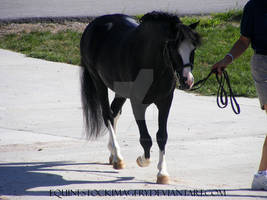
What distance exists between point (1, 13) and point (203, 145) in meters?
10.5

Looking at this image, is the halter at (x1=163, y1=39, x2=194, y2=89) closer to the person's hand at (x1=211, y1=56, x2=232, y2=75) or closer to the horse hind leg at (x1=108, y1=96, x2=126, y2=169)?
the person's hand at (x1=211, y1=56, x2=232, y2=75)

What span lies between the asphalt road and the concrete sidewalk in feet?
18.7

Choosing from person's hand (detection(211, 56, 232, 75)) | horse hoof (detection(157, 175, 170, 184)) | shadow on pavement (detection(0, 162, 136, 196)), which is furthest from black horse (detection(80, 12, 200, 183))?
shadow on pavement (detection(0, 162, 136, 196))

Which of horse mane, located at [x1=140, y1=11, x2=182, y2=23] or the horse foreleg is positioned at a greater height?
horse mane, located at [x1=140, y1=11, x2=182, y2=23]

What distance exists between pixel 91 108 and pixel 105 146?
529 millimetres

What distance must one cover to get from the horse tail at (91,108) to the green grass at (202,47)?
3699mm

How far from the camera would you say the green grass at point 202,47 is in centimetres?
1095

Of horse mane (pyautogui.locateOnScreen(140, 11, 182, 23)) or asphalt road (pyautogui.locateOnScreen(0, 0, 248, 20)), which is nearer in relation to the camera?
horse mane (pyautogui.locateOnScreen(140, 11, 182, 23))

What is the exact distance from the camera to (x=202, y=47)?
12.1 meters

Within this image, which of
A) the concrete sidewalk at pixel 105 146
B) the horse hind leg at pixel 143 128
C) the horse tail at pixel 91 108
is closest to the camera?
the concrete sidewalk at pixel 105 146

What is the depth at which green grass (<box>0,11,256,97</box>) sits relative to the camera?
10.9 m

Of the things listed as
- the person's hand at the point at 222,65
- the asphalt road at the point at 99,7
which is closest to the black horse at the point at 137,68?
the person's hand at the point at 222,65

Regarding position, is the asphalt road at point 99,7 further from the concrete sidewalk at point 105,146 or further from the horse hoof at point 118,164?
the horse hoof at point 118,164

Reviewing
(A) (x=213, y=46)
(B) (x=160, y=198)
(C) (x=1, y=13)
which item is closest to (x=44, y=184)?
(B) (x=160, y=198)
